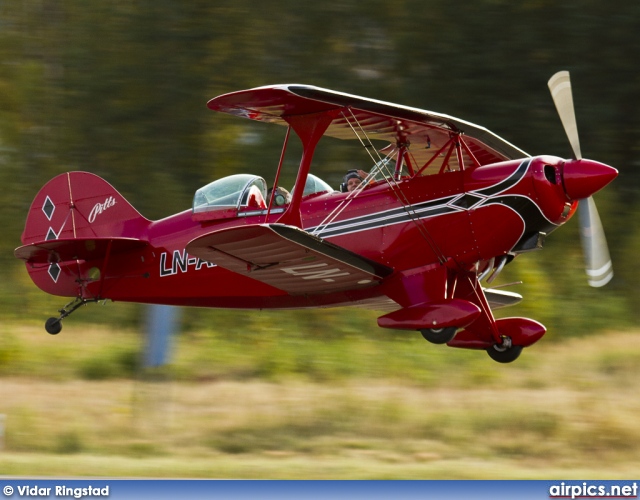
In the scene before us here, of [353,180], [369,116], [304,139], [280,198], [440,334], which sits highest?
[369,116]

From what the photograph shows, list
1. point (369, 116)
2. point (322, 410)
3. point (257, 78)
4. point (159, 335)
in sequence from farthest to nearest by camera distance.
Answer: point (257, 78) → point (322, 410) → point (159, 335) → point (369, 116)

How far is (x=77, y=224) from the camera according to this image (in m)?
11.1

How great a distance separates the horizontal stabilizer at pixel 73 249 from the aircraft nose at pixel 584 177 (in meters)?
4.79

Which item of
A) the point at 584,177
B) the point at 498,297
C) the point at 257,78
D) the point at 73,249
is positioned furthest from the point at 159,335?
the point at 257,78

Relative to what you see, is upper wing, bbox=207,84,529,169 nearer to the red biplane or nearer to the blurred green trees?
the red biplane

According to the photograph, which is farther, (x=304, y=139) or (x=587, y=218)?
(x=304, y=139)

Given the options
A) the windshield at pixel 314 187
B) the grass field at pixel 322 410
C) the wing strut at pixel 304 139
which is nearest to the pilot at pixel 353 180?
the windshield at pixel 314 187

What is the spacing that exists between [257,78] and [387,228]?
1218cm

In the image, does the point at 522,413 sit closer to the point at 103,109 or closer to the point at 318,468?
the point at 318,468

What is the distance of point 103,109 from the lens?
21625mm

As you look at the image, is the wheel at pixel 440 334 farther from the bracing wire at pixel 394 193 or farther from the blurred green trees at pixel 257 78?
the blurred green trees at pixel 257 78

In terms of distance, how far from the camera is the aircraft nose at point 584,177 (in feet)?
26.9

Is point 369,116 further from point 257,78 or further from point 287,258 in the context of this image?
point 257,78

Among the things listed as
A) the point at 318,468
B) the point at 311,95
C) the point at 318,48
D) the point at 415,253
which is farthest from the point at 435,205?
the point at 318,48
